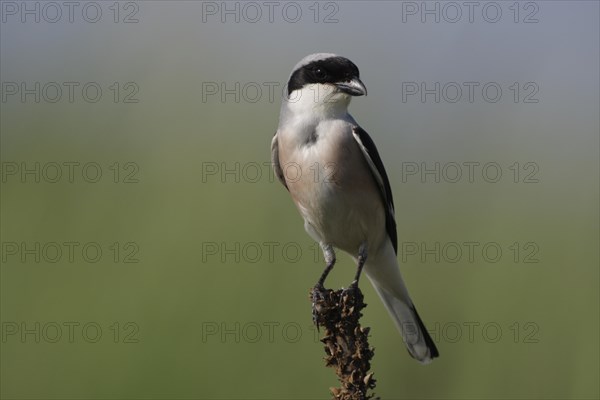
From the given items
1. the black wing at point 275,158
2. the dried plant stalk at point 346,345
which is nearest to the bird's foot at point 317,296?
the dried plant stalk at point 346,345

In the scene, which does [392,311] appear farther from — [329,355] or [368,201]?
[329,355]

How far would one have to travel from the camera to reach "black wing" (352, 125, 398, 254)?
3.51 m

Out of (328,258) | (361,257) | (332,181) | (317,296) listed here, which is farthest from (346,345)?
(328,258)

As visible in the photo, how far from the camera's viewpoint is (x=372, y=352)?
8.46ft

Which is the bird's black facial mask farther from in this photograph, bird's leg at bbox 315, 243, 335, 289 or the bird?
bird's leg at bbox 315, 243, 335, 289

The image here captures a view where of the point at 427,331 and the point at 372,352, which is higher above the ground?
the point at 372,352

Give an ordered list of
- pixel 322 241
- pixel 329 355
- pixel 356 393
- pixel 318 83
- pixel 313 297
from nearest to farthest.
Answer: pixel 356 393 < pixel 329 355 < pixel 313 297 < pixel 318 83 < pixel 322 241

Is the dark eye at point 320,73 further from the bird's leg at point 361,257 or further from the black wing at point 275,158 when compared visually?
the bird's leg at point 361,257

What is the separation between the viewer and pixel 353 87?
133 inches

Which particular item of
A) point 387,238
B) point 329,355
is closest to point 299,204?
point 387,238

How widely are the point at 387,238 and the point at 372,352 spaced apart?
1297 millimetres

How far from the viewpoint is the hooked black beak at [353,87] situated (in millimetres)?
3344

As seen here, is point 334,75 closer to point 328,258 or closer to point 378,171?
point 378,171

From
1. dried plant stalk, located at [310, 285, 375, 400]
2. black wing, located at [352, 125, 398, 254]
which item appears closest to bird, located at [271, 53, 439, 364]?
black wing, located at [352, 125, 398, 254]
